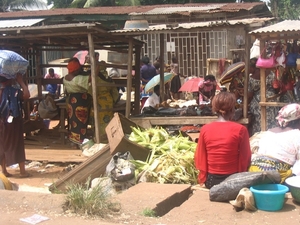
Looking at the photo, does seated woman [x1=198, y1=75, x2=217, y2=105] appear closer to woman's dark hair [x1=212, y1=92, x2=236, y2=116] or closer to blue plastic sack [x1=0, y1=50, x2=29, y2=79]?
blue plastic sack [x1=0, y1=50, x2=29, y2=79]

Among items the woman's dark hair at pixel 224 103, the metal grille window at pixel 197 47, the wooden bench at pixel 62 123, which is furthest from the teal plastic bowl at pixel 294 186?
the metal grille window at pixel 197 47

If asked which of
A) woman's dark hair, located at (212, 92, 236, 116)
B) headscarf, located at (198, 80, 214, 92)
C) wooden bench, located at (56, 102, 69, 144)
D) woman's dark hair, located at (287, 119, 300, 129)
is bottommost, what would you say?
wooden bench, located at (56, 102, 69, 144)

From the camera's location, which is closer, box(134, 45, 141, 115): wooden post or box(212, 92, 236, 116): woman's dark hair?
box(212, 92, 236, 116): woman's dark hair

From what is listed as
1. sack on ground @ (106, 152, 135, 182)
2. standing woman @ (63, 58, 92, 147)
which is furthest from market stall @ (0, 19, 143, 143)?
sack on ground @ (106, 152, 135, 182)

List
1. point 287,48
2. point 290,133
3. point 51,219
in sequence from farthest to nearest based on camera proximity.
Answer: point 287,48
point 290,133
point 51,219

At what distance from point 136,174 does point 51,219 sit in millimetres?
1720

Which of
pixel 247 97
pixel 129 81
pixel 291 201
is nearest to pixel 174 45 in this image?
pixel 129 81

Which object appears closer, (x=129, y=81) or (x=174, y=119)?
(x=174, y=119)

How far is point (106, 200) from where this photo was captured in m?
4.50

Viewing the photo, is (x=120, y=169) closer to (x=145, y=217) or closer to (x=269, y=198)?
(x=145, y=217)

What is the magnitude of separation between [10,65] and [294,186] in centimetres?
445

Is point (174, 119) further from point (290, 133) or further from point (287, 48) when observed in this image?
point (290, 133)

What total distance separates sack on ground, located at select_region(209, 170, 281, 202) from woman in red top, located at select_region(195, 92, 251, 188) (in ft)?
0.76

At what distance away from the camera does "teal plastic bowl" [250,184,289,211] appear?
4281mm
